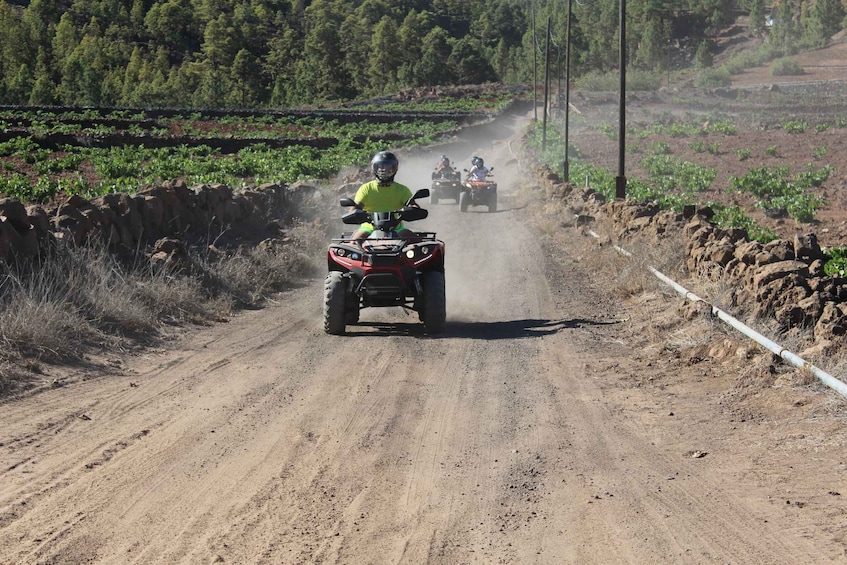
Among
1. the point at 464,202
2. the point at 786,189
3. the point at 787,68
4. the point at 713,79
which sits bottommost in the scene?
the point at 786,189

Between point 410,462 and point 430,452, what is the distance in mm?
284

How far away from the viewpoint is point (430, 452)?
24.3 feet

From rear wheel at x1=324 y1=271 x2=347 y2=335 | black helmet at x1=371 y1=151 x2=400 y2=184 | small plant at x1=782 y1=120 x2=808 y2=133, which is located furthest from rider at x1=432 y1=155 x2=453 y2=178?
small plant at x1=782 y1=120 x2=808 y2=133

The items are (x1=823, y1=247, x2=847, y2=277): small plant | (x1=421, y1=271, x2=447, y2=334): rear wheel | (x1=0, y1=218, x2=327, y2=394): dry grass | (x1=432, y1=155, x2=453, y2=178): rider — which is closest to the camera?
(x1=0, y1=218, x2=327, y2=394): dry grass

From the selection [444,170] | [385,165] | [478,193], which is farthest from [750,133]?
[385,165]

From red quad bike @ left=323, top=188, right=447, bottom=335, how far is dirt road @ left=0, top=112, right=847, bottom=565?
0.77m

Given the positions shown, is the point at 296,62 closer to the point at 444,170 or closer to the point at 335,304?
the point at 444,170

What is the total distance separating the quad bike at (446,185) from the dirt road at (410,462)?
22444mm

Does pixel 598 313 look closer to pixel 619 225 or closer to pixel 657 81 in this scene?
pixel 619 225

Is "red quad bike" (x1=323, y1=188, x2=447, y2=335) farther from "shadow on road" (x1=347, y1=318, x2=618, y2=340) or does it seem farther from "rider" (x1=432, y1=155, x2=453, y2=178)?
"rider" (x1=432, y1=155, x2=453, y2=178)

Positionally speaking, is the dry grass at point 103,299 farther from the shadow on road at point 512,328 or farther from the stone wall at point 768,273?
the stone wall at point 768,273

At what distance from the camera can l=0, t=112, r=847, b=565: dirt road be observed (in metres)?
5.62

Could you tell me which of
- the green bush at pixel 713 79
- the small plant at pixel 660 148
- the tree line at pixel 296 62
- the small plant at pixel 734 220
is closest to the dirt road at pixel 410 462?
the small plant at pixel 734 220

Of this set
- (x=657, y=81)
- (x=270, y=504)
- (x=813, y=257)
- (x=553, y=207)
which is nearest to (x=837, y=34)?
(x=657, y=81)
